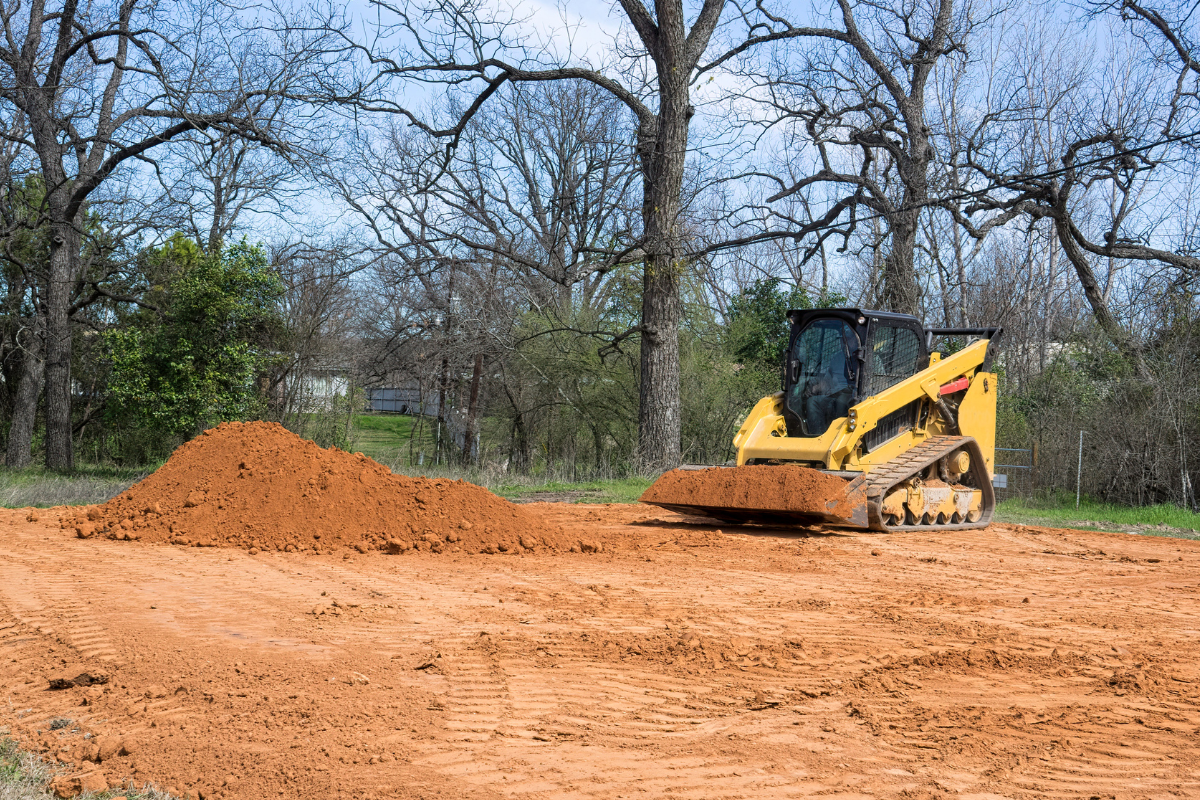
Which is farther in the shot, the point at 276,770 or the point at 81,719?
the point at 81,719

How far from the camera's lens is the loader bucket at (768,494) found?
10344 mm

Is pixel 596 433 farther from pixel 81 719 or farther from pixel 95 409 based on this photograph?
pixel 81 719

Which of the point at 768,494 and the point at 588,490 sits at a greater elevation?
the point at 768,494

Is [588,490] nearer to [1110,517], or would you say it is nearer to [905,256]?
[1110,517]

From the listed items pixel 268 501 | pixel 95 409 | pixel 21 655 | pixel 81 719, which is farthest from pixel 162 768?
pixel 95 409

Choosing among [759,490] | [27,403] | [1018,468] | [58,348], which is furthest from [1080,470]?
[27,403]

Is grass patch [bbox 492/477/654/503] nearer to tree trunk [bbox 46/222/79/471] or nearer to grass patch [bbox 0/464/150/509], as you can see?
grass patch [bbox 0/464/150/509]

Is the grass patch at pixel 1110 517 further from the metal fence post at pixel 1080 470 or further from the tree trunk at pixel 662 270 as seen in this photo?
the tree trunk at pixel 662 270

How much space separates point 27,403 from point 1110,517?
20690 mm

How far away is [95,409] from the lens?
2358 centimetres

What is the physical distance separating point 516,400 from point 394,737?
2256 cm

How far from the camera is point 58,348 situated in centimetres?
1894

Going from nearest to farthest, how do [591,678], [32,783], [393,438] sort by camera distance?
[32,783], [591,678], [393,438]

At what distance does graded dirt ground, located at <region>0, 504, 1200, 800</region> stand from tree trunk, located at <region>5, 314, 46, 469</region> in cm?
1242
